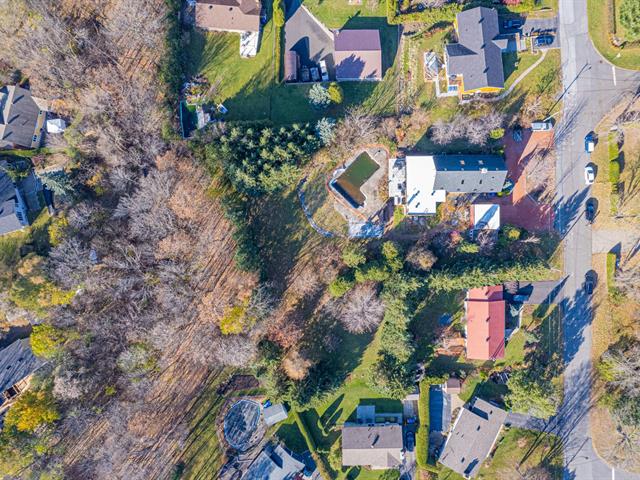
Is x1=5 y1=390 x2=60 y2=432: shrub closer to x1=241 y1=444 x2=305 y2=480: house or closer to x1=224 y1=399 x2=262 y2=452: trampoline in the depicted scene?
x1=224 y1=399 x2=262 y2=452: trampoline

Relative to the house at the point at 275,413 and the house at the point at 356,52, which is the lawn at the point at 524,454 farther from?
the house at the point at 356,52

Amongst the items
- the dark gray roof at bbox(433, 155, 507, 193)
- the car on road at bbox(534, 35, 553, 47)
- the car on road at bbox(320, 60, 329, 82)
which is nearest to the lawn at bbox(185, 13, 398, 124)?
the car on road at bbox(320, 60, 329, 82)

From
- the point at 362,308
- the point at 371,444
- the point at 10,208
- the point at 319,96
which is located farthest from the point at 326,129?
the point at 10,208

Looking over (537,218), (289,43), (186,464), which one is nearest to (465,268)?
(537,218)

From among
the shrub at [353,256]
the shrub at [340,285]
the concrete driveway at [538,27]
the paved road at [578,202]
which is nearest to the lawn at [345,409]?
the shrub at [340,285]

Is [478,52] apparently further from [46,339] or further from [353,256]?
[46,339]
